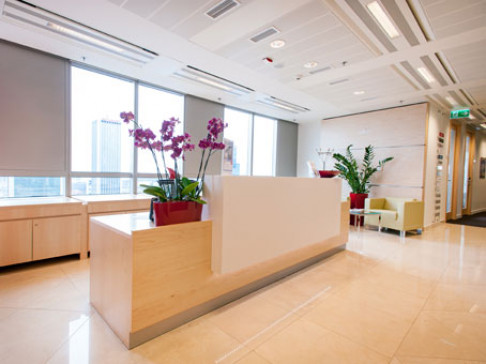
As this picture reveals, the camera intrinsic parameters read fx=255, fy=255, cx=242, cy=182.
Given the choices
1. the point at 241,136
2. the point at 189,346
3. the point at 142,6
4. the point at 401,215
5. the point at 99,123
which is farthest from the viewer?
the point at 241,136

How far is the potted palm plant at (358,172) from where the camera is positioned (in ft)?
23.4

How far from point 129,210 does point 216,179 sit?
2.80 meters

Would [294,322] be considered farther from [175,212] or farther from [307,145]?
[307,145]

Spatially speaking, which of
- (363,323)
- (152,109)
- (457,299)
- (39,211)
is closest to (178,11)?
(152,109)

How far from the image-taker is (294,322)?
2.21m

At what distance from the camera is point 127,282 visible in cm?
180

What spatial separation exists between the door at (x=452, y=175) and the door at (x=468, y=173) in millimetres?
1399

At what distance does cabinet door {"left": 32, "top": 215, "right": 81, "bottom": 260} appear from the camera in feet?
11.2

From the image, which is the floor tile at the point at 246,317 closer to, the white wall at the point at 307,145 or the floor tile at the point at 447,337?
the floor tile at the point at 447,337

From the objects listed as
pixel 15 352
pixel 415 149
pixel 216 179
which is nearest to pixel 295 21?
pixel 216 179

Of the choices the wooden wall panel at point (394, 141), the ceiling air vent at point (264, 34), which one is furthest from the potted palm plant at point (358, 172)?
the ceiling air vent at point (264, 34)

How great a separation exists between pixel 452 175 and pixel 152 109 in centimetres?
943

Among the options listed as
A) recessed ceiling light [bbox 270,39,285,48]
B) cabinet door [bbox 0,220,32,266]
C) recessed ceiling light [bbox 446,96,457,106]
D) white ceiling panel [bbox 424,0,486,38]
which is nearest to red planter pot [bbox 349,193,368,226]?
recessed ceiling light [bbox 446,96,457,106]

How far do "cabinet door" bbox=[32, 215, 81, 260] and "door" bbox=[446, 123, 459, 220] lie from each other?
10085 millimetres
